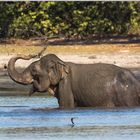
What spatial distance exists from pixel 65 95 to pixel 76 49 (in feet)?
40.8

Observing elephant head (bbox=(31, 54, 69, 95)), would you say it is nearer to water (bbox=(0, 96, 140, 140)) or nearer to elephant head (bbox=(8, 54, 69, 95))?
elephant head (bbox=(8, 54, 69, 95))

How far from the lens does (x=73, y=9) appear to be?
34.2 metres

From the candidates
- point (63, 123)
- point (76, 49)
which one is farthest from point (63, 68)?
point (76, 49)

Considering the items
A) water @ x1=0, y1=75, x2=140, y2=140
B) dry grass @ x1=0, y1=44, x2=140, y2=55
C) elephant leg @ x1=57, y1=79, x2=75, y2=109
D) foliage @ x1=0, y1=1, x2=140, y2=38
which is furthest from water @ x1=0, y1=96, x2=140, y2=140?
foliage @ x1=0, y1=1, x2=140, y2=38

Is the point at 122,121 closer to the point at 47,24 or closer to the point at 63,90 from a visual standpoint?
the point at 63,90

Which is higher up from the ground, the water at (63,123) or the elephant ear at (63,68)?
the elephant ear at (63,68)

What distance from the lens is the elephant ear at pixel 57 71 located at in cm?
1681

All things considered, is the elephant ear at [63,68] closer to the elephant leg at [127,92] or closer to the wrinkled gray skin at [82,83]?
the wrinkled gray skin at [82,83]

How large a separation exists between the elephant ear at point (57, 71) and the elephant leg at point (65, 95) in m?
0.10

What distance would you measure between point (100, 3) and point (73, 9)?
0.91 metres

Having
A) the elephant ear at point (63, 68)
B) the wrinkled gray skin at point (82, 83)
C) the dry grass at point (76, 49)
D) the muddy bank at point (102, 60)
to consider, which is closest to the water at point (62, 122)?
the wrinkled gray skin at point (82, 83)

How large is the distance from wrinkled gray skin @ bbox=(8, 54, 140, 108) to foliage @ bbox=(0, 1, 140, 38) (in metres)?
16.7

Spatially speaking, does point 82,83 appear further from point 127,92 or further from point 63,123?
point 63,123

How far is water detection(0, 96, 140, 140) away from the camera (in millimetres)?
14055
